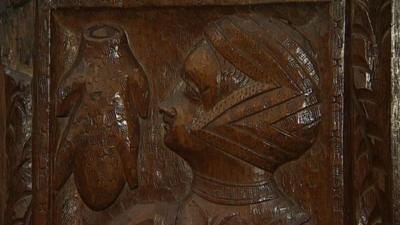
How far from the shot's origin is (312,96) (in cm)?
154

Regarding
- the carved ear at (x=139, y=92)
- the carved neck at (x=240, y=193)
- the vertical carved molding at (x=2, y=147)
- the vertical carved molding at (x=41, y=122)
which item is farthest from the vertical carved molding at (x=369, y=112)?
the vertical carved molding at (x=2, y=147)

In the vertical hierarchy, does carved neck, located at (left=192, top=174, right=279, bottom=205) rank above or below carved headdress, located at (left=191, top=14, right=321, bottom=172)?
below

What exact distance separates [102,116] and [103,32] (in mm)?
163

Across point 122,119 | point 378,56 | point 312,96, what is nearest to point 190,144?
point 122,119

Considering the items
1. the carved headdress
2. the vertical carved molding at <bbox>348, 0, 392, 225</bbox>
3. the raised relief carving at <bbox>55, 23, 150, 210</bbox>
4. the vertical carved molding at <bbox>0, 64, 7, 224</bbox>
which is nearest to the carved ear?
the raised relief carving at <bbox>55, 23, 150, 210</bbox>

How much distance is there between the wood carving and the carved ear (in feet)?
0.68

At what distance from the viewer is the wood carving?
165 cm

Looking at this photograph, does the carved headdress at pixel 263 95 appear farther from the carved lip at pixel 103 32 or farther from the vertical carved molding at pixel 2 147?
the vertical carved molding at pixel 2 147

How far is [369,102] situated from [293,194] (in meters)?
0.22

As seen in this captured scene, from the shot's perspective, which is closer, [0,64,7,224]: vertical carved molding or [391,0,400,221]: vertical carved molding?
[391,0,400,221]: vertical carved molding

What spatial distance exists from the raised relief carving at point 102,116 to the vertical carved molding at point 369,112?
397 millimetres

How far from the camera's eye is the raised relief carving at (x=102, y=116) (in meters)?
1.60

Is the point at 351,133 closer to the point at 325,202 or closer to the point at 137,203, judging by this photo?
the point at 325,202

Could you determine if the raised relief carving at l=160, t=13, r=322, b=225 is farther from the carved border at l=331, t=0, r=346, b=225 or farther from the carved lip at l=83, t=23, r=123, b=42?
the carved lip at l=83, t=23, r=123, b=42
